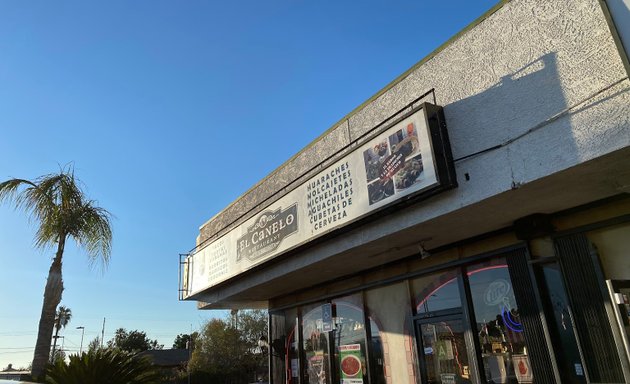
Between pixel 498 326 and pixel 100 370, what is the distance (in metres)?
6.49

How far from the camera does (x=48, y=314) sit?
8.91m

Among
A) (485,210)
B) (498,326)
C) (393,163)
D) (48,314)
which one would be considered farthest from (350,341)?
(48,314)

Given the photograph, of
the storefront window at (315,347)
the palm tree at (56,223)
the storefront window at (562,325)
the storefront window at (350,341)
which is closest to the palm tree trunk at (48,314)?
the palm tree at (56,223)

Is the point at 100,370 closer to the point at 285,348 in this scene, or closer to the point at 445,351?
the point at 445,351

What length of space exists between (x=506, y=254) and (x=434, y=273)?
Result: 1627 mm

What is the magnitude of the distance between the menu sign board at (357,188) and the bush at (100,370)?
3549mm

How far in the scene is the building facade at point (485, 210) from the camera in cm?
512

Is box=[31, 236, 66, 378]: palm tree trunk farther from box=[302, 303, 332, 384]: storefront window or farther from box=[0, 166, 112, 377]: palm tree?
box=[302, 303, 332, 384]: storefront window

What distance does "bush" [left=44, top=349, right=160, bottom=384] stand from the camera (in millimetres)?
6699

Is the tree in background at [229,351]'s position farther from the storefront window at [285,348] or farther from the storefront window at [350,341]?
the storefront window at [350,341]

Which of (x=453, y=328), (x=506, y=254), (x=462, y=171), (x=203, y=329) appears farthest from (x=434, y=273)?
(x=203, y=329)

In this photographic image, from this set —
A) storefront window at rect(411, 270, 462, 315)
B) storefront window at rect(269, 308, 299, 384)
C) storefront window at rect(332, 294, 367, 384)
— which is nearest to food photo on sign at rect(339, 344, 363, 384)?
storefront window at rect(332, 294, 367, 384)

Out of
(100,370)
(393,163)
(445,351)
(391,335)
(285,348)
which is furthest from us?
(285,348)

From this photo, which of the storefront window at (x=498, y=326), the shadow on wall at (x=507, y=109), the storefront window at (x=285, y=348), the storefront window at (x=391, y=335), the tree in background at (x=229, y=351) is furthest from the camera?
the tree in background at (x=229, y=351)
